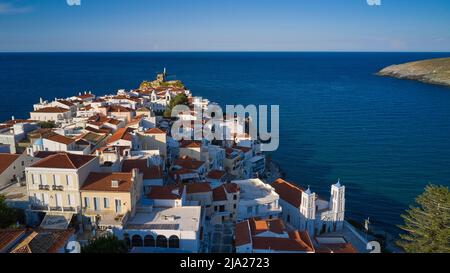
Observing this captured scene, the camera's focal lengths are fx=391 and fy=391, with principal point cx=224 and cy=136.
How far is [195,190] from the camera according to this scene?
1208 inches

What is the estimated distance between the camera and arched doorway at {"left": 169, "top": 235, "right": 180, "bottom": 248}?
22.6 metres

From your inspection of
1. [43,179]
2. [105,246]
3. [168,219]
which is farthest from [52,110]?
[105,246]

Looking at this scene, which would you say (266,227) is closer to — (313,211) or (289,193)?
(313,211)

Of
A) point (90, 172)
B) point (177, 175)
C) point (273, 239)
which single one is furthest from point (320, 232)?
point (90, 172)

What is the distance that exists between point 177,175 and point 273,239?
40.2 feet

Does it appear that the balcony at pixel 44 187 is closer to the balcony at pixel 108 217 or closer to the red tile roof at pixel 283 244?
the balcony at pixel 108 217

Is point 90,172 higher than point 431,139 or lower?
higher

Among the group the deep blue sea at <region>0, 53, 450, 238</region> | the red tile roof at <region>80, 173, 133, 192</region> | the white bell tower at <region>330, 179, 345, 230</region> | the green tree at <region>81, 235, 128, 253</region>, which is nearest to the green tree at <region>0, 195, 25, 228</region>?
the red tile roof at <region>80, 173, 133, 192</region>

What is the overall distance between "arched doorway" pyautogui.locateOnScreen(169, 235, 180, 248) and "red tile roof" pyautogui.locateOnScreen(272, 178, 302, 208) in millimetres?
12857

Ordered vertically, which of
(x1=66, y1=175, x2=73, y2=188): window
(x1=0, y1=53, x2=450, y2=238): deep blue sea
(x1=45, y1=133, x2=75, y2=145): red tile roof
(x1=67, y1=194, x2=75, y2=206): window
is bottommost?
(x1=0, y1=53, x2=450, y2=238): deep blue sea

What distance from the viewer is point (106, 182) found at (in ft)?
82.4

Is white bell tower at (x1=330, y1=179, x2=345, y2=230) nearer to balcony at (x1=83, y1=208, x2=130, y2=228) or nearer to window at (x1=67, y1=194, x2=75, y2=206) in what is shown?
balcony at (x1=83, y1=208, x2=130, y2=228)
